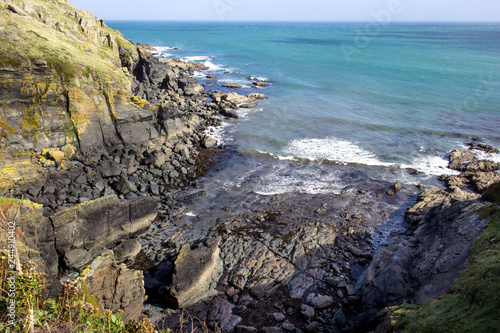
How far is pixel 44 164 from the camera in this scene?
2234 centimetres

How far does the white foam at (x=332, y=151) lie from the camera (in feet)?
102

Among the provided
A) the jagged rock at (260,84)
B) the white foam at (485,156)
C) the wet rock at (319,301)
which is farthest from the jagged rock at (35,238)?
the jagged rock at (260,84)

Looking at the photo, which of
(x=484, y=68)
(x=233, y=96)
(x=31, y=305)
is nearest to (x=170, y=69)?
(x=233, y=96)

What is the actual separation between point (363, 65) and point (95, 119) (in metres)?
68.2

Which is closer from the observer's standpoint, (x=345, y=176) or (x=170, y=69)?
(x=345, y=176)

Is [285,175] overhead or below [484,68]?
below

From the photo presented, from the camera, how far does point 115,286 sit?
13516 mm

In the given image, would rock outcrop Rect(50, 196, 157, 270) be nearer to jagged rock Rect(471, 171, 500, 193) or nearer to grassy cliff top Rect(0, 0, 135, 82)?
grassy cliff top Rect(0, 0, 135, 82)

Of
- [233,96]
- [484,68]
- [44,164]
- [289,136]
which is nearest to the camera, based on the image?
[44,164]

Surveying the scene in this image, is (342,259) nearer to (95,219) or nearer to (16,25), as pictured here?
(95,219)

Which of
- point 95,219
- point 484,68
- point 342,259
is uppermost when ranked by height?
point 484,68

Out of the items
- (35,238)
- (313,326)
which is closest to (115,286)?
(35,238)

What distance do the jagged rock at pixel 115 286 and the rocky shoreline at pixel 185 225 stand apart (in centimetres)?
5

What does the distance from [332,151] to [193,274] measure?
21920mm
